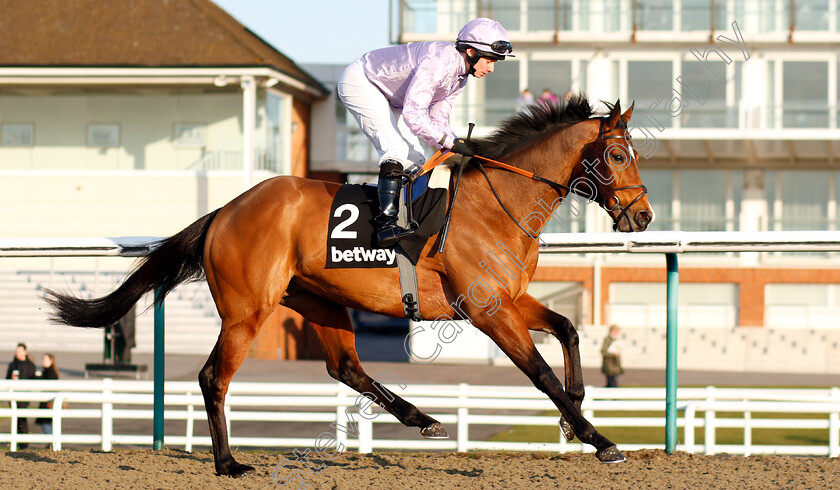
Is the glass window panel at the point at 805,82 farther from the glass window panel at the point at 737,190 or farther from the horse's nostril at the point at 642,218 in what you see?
the horse's nostril at the point at 642,218

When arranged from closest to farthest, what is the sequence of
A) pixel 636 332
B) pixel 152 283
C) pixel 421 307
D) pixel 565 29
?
pixel 421 307, pixel 152 283, pixel 636 332, pixel 565 29

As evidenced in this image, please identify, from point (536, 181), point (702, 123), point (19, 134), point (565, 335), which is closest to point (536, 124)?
point (536, 181)

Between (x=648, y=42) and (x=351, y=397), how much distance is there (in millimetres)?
17827

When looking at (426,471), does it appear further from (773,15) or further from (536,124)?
(773,15)

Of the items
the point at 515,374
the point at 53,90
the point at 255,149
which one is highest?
the point at 53,90

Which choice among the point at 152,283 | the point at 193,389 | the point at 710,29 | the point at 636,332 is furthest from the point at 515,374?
the point at 152,283

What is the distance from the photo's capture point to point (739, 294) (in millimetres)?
22781

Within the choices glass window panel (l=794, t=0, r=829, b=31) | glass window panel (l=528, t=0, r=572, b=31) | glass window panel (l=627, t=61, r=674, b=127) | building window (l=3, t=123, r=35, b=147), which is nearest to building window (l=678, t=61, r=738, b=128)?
glass window panel (l=627, t=61, r=674, b=127)

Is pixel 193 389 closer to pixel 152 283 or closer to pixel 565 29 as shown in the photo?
pixel 152 283

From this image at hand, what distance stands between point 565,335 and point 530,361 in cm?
37

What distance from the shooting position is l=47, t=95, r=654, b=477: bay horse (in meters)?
4.60

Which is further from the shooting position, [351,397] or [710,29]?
[710,29]

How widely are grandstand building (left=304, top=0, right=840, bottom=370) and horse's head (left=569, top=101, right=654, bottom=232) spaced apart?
17339 mm

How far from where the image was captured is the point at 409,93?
15.5 ft
